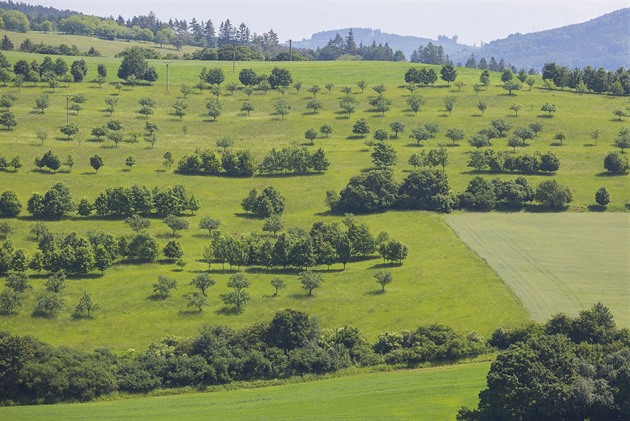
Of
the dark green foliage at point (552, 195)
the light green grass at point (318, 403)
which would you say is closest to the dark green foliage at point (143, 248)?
the light green grass at point (318, 403)

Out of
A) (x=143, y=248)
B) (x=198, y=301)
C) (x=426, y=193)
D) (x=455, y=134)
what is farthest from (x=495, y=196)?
(x=198, y=301)

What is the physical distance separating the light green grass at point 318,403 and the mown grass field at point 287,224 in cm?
1304

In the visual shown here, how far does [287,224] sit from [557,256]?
3786 cm

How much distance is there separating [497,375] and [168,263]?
2138 inches

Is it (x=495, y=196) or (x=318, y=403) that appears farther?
(x=495, y=196)

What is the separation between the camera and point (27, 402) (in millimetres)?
81938

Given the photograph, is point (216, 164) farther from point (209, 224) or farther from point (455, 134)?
point (455, 134)

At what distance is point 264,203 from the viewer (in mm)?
143000

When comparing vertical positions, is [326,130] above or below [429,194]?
above

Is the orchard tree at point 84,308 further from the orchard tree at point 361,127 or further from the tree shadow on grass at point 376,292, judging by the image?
the orchard tree at point 361,127

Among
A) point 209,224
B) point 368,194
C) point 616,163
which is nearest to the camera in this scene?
point 209,224

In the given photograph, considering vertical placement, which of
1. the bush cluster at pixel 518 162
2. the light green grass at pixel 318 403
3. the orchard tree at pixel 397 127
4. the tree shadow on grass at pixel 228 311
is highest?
the orchard tree at pixel 397 127

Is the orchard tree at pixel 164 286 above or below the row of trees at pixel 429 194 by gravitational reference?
below

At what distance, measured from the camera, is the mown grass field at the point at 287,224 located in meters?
101
